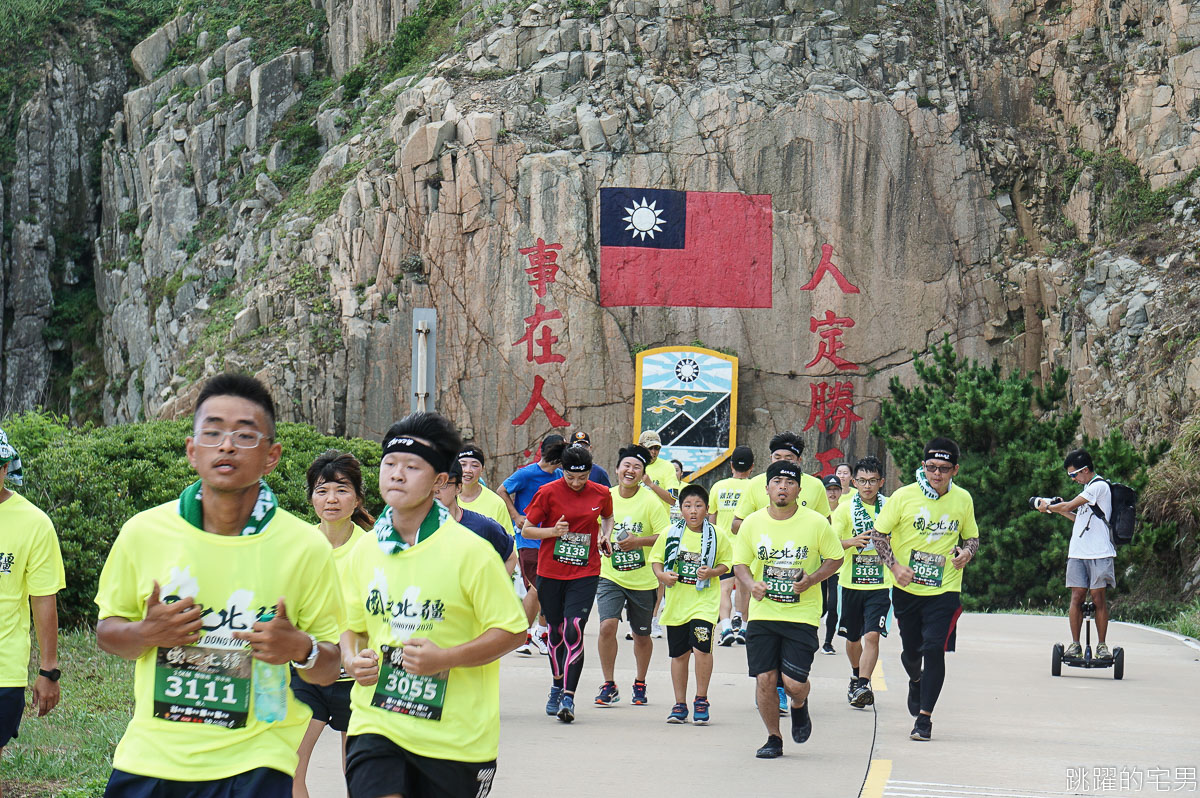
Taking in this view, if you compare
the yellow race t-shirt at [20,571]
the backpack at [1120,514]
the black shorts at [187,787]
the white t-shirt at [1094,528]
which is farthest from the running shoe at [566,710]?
the black shorts at [187,787]

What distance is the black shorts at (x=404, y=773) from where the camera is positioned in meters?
4.20

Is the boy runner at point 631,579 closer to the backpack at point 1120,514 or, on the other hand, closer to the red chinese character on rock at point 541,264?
the backpack at point 1120,514

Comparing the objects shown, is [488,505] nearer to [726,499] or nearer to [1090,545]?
[726,499]

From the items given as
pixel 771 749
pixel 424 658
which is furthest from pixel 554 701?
pixel 424 658

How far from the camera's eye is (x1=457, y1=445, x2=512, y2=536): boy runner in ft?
30.9

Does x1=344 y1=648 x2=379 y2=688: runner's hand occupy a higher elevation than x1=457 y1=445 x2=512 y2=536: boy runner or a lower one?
lower

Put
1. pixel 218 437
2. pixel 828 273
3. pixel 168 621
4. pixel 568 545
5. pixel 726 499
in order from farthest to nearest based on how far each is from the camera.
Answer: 1. pixel 828 273
2. pixel 726 499
3. pixel 568 545
4. pixel 218 437
5. pixel 168 621

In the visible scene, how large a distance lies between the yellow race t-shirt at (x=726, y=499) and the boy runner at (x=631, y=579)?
3356 mm

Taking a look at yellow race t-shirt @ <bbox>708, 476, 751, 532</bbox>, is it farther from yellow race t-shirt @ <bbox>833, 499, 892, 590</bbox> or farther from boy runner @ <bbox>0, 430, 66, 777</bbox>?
boy runner @ <bbox>0, 430, 66, 777</bbox>

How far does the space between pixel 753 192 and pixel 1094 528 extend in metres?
12.8

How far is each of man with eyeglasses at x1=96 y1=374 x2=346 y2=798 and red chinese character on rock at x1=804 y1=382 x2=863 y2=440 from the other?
1945 cm

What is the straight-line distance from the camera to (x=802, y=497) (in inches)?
467

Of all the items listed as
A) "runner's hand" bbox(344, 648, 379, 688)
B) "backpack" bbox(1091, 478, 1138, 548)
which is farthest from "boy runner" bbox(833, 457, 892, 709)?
"runner's hand" bbox(344, 648, 379, 688)

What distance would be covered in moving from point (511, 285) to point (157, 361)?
26.7 ft
